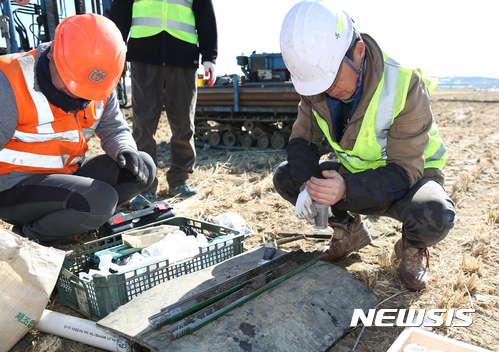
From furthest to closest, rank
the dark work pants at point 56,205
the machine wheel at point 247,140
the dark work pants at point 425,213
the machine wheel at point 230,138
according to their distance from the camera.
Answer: the machine wheel at point 230,138 → the machine wheel at point 247,140 → the dark work pants at point 56,205 → the dark work pants at point 425,213

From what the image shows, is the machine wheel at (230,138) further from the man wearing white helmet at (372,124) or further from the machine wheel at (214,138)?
the man wearing white helmet at (372,124)

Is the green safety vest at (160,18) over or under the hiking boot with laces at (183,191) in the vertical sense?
over

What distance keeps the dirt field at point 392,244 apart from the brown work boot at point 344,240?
3.2 inches

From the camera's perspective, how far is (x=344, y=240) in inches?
106

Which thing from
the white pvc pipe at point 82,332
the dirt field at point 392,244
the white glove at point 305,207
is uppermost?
A: the white glove at point 305,207

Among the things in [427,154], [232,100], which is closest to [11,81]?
[427,154]

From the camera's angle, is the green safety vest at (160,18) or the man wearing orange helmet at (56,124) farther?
the green safety vest at (160,18)

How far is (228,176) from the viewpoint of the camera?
17.7 feet

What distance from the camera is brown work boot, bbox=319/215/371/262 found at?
8.87 ft

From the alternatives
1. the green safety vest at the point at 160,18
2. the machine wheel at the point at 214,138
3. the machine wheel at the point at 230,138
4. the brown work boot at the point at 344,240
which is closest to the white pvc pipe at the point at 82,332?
the brown work boot at the point at 344,240

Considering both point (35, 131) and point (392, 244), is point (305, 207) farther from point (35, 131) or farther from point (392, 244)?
point (35, 131)

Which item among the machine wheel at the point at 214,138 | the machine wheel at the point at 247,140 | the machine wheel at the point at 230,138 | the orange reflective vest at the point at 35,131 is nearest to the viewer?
the orange reflective vest at the point at 35,131

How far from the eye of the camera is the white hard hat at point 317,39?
198cm

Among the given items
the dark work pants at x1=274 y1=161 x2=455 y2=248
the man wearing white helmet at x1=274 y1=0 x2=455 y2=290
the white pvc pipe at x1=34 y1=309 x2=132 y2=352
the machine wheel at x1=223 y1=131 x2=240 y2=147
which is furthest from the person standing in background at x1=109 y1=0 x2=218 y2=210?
the machine wheel at x1=223 y1=131 x2=240 y2=147
